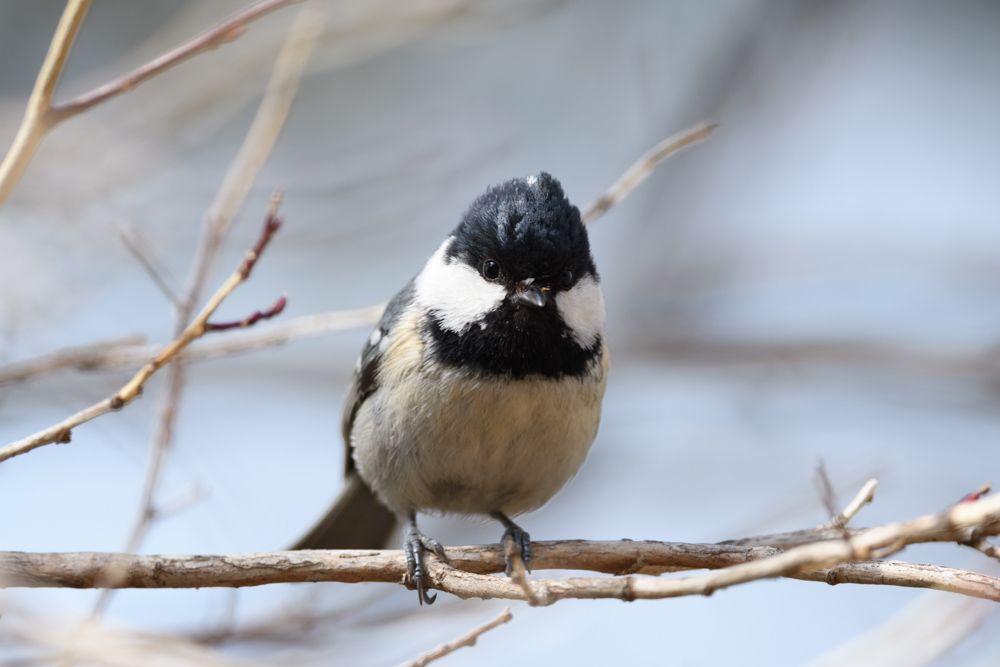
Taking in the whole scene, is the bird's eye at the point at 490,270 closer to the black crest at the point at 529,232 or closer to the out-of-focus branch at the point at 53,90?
the black crest at the point at 529,232

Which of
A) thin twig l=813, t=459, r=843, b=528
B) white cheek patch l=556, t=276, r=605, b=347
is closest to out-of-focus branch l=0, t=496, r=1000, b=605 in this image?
thin twig l=813, t=459, r=843, b=528

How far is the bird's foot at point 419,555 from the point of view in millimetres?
2623

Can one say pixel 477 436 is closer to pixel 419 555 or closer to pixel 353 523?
pixel 419 555

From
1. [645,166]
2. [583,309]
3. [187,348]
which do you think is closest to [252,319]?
[187,348]

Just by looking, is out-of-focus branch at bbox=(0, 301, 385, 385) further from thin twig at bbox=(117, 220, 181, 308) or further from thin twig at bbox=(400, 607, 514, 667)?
thin twig at bbox=(400, 607, 514, 667)

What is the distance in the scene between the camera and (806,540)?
2316mm

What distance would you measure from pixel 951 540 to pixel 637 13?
660 cm

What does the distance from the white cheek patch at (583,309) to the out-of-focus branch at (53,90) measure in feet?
4.56

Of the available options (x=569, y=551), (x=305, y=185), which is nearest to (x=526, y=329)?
(x=569, y=551)

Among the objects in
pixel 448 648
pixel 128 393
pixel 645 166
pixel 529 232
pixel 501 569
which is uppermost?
pixel 645 166

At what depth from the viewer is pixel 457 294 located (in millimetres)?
2900

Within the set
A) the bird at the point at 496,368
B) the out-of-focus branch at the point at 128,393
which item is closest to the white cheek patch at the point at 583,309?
the bird at the point at 496,368

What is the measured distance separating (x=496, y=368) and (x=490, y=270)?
341 millimetres

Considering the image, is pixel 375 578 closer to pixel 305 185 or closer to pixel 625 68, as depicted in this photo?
pixel 305 185
